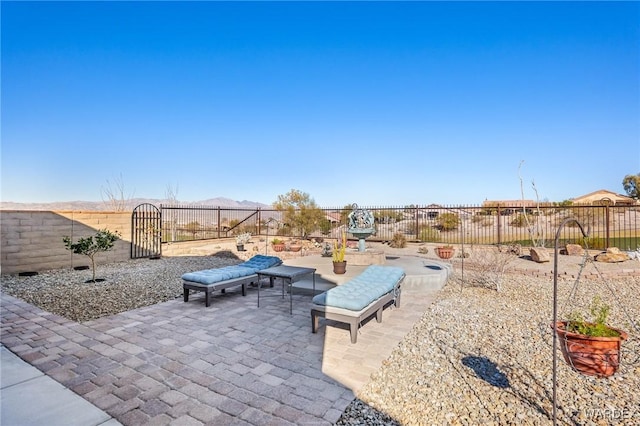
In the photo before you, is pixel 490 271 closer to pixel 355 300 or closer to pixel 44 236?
pixel 355 300

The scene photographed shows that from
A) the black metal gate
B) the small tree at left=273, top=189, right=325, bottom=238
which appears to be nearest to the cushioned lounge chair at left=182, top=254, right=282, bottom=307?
A: the black metal gate

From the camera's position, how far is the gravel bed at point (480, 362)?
233cm

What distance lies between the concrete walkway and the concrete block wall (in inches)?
148

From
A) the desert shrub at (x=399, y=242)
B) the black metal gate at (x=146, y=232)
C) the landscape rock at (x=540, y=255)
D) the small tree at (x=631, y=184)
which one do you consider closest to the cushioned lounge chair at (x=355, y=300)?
the landscape rock at (x=540, y=255)

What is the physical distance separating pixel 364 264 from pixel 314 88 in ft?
27.1

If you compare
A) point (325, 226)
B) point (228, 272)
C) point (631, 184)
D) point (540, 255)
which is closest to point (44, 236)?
point (228, 272)

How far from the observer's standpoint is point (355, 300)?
149 inches

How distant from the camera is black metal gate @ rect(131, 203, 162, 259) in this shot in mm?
10477

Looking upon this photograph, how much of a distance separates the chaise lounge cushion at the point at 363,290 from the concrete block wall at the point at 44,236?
8.75 metres

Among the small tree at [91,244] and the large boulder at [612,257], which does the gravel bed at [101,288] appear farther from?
the large boulder at [612,257]

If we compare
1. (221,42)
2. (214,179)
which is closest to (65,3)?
(221,42)

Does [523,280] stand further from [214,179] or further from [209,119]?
[214,179]

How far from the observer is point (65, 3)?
7.06m

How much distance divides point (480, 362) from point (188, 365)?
3059mm
